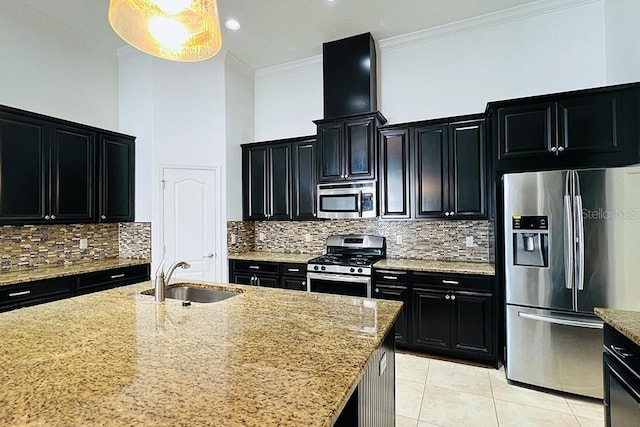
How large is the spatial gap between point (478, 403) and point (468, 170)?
6.98ft

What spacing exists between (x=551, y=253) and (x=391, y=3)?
284 cm

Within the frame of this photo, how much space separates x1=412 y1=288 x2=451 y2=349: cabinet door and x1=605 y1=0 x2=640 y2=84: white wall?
99.0 inches

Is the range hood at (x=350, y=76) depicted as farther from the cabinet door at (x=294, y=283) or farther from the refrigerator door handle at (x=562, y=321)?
the refrigerator door handle at (x=562, y=321)

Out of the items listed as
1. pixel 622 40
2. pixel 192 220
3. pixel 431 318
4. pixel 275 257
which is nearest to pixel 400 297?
pixel 431 318

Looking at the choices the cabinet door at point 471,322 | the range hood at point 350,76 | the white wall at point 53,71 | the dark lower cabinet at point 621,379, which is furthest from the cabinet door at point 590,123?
the white wall at point 53,71

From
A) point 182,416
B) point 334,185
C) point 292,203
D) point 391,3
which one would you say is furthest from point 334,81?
point 182,416

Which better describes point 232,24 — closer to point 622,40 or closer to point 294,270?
point 294,270

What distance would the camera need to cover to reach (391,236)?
4.00 m

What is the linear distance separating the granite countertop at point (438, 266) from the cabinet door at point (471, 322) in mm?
217

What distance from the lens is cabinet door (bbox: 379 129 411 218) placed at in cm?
363

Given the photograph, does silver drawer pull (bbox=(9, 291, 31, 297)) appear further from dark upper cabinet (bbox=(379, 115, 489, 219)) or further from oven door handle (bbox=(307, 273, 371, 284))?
dark upper cabinet (bbox=(379, 115, 489, 219))

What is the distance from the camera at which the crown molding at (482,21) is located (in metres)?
3.31

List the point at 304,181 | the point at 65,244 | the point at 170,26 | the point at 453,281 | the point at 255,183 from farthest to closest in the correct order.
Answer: the point at 255,183 → the point at 304,181 → the point at 65,244 → the point at 453,281 → the point at 170,26

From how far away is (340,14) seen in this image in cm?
350
